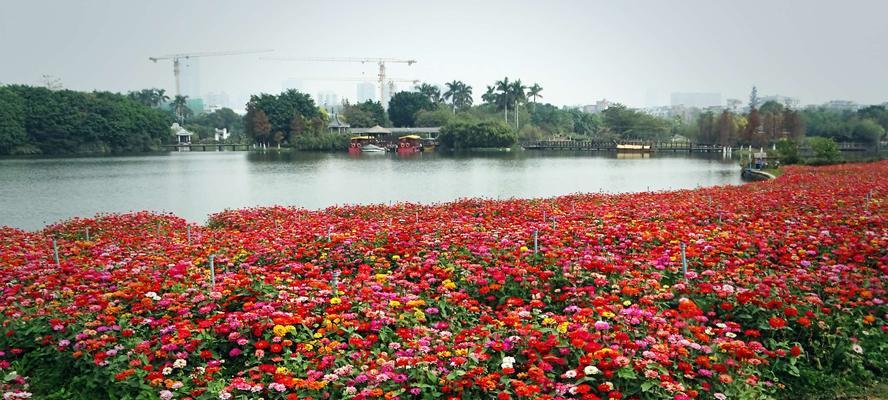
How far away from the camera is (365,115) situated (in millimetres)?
110125

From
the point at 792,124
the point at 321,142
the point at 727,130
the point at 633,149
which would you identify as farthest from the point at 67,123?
the point at 792,124

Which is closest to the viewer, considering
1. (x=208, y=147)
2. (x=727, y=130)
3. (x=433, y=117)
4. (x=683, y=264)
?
(x=683, y=264)

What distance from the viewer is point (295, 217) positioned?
15391mm

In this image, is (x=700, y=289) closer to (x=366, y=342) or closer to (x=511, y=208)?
(x=366, y=342)

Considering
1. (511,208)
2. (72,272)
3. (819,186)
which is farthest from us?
(819,186)

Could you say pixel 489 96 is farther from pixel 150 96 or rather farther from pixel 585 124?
pixel 150 96

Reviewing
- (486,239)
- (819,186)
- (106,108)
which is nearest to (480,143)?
(106,108)

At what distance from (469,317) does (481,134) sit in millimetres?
82423

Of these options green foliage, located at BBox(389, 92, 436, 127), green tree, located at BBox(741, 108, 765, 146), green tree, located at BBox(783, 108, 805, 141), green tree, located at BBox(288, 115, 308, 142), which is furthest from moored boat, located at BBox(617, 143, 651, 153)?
green tree, located at BBox(288, 115, 308, 142)

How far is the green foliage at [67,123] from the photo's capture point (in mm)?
73188

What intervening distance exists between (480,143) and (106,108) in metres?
49.2

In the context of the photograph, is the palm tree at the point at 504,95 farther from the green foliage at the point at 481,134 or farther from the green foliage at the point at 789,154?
the green foliage at the point at 789,154

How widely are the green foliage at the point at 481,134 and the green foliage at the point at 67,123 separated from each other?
43.0 m

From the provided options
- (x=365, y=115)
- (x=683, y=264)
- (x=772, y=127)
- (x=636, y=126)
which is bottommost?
(x=683, y=264)
